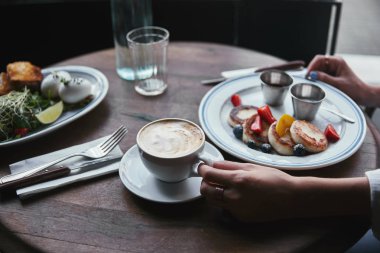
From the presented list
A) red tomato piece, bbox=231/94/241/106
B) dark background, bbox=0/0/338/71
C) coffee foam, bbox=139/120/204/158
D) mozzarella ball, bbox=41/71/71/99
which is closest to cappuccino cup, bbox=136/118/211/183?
coffee foam, bbox=139/120/204/158

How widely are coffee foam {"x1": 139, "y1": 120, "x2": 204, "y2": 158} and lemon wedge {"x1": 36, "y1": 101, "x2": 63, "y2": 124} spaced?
15.4 inches

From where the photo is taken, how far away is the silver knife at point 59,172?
995 millimetres

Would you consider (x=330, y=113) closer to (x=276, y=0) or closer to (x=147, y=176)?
(x=147, y=176)

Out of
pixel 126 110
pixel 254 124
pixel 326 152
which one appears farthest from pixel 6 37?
pixel 326 152

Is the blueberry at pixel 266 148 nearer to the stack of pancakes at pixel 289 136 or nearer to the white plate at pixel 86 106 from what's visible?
the stack of pancakes at pixel 289 136

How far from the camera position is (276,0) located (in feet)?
7.73

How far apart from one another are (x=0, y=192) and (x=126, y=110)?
1.63 ft

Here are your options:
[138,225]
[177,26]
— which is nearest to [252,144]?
[138,225]

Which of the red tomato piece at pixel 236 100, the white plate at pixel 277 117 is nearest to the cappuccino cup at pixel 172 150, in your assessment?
the white plate at pixel 277 117

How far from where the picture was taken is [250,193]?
891mm

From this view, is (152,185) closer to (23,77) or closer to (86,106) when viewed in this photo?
(86,106)

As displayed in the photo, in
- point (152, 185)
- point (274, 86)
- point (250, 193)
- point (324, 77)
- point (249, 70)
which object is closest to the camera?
point (250, 193)

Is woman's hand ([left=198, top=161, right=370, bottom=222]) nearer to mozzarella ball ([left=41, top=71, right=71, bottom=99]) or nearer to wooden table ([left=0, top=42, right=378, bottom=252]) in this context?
wooden table ([left=0, top=42, right=378, bottom=252])

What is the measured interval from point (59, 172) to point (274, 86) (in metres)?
0.74
